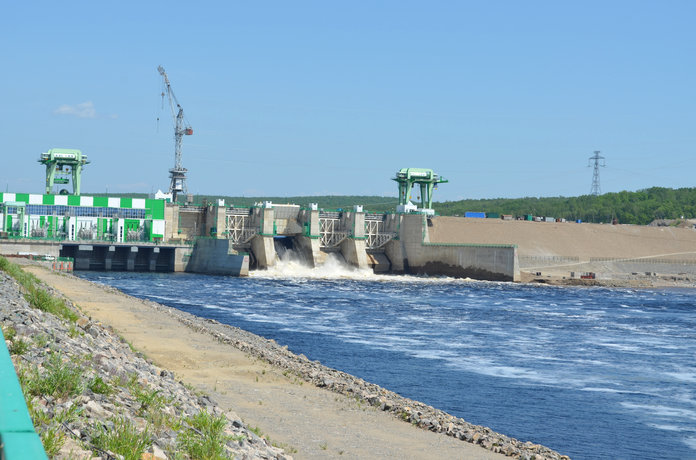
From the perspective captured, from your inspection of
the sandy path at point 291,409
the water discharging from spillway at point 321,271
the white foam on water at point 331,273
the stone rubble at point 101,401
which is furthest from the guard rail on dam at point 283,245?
the stone rubble at point 101,401

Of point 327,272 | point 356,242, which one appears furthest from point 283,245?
point 356,242

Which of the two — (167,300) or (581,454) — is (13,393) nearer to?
(581,454)

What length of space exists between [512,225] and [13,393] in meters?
119

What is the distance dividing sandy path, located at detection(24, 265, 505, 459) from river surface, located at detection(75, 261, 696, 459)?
15.5 ft

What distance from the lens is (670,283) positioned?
348 ft

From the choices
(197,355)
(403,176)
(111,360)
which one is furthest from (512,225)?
(111,360)

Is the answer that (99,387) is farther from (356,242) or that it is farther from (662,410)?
(356,242)

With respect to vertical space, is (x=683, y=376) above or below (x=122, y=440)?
below

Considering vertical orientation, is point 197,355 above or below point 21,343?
below

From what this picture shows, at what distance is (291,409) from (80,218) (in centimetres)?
8043

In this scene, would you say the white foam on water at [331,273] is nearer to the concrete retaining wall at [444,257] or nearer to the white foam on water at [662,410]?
the concrete retaining wall at [444,257]

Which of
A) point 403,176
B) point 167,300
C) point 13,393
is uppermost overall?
point 403,176

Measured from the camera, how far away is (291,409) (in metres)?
20.3

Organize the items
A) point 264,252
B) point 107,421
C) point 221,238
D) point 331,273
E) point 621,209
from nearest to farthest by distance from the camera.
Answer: point 107,421, point 221,238, point 264,252, point 331,273, point 621,209
